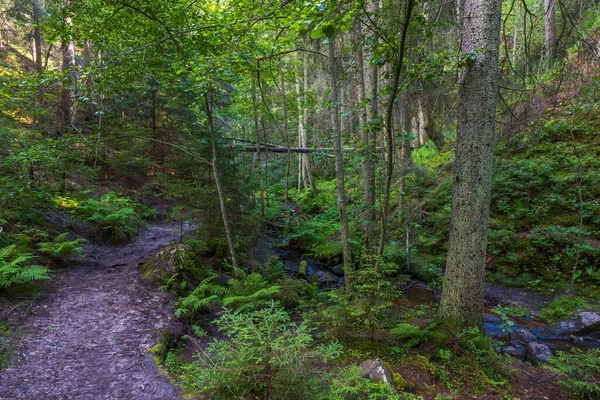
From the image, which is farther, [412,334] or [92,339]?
[412,334]

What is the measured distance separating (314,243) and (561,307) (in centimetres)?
699

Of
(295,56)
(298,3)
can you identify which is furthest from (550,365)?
(295,56)

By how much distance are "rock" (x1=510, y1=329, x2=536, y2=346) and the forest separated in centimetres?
18

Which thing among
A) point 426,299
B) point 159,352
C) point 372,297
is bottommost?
point 426,299

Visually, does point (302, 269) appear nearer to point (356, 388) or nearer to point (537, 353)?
point (537, 353)

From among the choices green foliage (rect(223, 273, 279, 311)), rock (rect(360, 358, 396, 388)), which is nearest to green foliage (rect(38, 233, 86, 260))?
green foliage (rect(223, 273, 279, 311))

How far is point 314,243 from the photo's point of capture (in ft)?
37.1

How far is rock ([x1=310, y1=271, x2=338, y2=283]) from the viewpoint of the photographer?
8.77 m

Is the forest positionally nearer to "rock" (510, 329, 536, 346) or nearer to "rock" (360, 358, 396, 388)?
"rock" (360, 358, 396, 388)

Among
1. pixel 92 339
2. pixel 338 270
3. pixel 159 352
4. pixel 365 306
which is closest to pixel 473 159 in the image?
pixel 365 306

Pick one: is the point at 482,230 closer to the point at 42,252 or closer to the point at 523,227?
the point at 523,227

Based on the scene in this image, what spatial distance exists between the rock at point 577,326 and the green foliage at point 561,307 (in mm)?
260

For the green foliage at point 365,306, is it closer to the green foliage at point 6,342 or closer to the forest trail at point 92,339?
the forest trail at point 92,339

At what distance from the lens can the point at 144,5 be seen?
19.2ft
